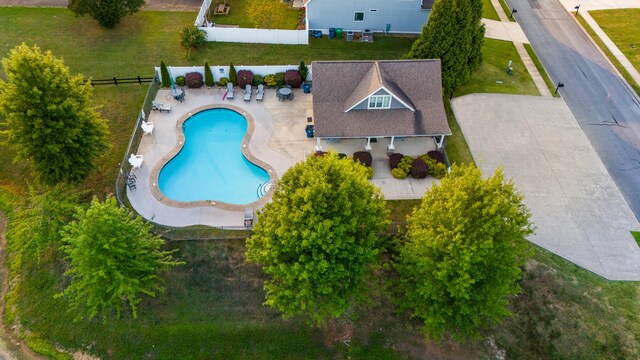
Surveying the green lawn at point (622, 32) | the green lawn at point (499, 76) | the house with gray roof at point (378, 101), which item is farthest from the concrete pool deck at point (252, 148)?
the green lawn at point (622, 32)

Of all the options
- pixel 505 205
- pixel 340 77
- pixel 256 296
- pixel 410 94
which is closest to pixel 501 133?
pixel 410 94

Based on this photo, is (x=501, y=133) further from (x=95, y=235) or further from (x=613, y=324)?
(x=95, y=235)

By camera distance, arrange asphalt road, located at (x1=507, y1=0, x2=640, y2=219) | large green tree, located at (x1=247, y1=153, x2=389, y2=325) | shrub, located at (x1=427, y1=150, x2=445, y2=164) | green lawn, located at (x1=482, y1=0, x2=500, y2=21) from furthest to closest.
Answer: green lawn, located at (x1=482, y1=0, x2=500, y2=21) → asphalt road, located at (x1=507, y1=0, x2=640, y2=219) → shrub, located at (x1=427, y1=150, x2=445, y2=164) → large green tree, located at (x1=247, y1=153, x2=389, y2=325)

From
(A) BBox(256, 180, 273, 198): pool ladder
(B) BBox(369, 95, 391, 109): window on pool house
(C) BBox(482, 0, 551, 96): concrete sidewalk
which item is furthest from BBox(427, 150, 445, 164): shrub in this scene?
(C) BBox(482, 0, 551, 96): concrete sidewalk

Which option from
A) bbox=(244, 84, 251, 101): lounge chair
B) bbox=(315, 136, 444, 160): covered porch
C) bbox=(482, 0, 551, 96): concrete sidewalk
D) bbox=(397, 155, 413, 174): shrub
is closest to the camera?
bbox=(397, 155, 413, 174): shrub

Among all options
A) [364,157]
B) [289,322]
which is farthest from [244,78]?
[289,322]

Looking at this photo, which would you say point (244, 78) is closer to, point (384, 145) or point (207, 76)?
point (207, 76)

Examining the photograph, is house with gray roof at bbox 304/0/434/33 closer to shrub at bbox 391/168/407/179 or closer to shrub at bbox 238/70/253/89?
shrub at bbox 238/70/253/89
